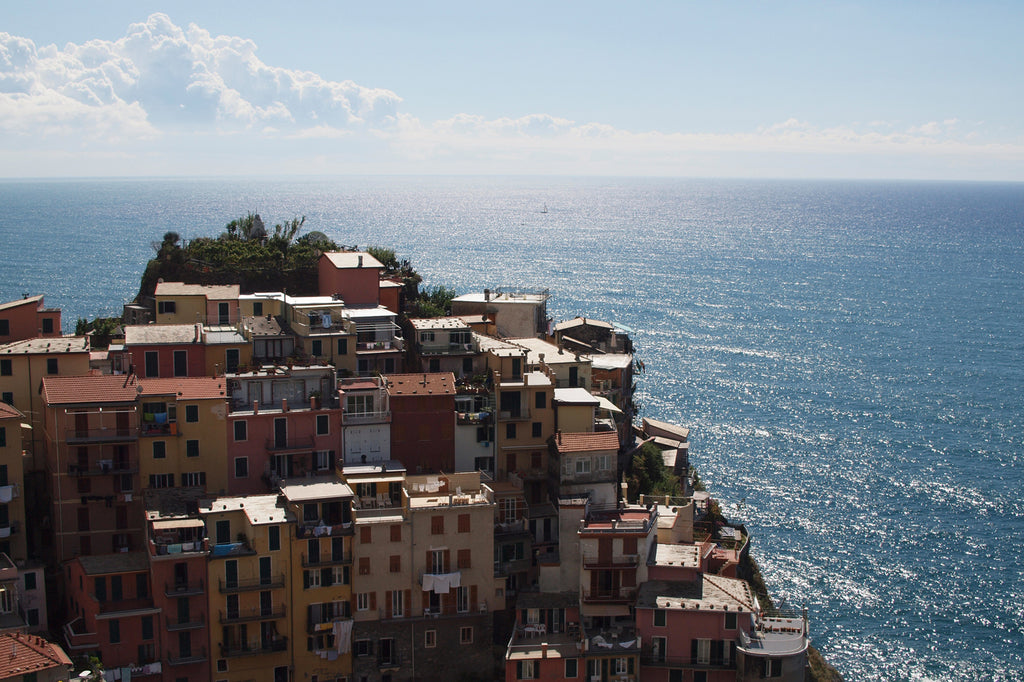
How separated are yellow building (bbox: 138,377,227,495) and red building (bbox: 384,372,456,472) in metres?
8.89

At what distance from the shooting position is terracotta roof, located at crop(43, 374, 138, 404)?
5525 centimetres

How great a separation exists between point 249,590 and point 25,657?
10527mm

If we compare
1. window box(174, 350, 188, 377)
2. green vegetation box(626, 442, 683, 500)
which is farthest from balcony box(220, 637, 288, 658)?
green vegetation box(626, 442, 683, 500)

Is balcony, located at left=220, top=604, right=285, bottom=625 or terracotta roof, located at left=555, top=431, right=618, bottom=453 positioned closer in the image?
balcony, located at left=220, top=604, right=285, bottom=625

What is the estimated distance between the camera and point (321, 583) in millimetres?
53875

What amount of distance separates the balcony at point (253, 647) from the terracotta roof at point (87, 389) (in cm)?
1277

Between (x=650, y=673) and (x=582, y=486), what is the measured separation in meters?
11.0

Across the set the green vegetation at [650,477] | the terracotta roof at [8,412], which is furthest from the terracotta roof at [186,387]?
the green vegetation at [650,477]

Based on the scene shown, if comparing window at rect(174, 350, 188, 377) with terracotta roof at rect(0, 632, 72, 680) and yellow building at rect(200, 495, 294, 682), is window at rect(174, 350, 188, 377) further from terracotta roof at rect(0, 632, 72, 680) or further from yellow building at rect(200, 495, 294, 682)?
terracotta roof at rect(0, 632, 72, 680)

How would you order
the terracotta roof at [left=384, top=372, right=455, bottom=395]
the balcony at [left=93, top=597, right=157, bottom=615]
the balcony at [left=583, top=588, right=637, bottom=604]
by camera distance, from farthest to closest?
the terracotta roof at [left=384, top=372, right=455, bottom=395]
the balcony at [left=583, top=588, right=637, bottom=604]
the balcony at [left=93, top=597, right=157, bottom=615]

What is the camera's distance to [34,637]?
46500 mm

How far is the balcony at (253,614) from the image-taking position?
52.1m

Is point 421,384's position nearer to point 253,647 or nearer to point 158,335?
point 158,335

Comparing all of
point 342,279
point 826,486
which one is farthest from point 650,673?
point 826,486
